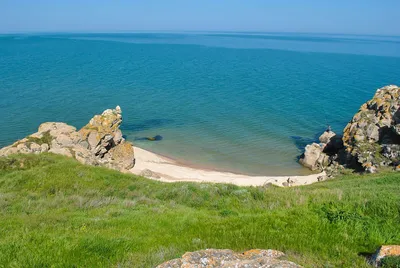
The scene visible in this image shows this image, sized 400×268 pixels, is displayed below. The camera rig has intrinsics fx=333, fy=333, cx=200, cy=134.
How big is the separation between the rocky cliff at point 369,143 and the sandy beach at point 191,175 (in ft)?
12.5

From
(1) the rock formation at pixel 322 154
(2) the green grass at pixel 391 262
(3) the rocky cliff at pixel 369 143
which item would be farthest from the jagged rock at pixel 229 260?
(1) the rock formation at pixel 322 154

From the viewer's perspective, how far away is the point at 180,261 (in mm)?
7648

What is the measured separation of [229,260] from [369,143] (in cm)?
3503

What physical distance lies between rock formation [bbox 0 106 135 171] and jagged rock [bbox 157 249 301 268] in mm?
24653

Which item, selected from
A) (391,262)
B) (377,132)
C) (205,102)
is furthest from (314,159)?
(391,262)

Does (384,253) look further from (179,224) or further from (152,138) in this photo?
(152,138)

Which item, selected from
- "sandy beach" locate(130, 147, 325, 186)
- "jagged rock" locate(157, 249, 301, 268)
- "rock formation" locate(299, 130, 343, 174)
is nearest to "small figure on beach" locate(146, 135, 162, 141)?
"sandy beach" locate(130, 147, 325, 186)

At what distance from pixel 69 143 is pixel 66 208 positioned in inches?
822

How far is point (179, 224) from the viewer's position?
12.1m

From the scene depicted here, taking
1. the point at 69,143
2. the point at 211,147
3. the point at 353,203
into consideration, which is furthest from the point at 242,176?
the point at 353,203

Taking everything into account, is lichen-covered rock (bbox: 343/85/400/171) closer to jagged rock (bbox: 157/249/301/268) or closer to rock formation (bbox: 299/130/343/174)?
rock formation (bbox: 299/130/343/174)

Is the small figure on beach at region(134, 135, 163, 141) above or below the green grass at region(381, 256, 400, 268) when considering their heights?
below

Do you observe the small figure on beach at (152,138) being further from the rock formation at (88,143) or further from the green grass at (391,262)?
the green grass at (391,262)

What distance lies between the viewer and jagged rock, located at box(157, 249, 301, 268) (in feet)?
24.1
